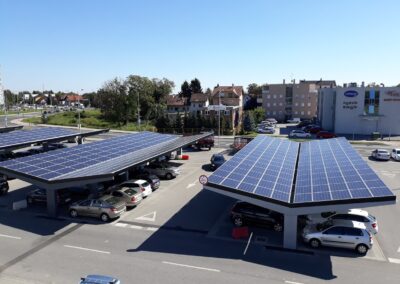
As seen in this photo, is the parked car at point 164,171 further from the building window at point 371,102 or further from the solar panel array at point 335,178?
the building window at point 371,102

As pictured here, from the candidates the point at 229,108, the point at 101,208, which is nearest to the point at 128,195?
the point at 101,208

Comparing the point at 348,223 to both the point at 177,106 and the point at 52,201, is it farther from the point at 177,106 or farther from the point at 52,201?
the point at 177,106

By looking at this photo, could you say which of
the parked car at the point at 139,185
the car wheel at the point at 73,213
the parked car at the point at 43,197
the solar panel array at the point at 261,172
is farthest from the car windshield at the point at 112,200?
the solar panel array at the point at 261,172

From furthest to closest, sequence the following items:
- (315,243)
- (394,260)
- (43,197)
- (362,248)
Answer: (43,197) → (315,243) → (362,248) → (394,260)

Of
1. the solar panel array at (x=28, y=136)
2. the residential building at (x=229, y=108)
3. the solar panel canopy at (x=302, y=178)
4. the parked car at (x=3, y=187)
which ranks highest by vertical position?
the residential building at (x=229, y=108)

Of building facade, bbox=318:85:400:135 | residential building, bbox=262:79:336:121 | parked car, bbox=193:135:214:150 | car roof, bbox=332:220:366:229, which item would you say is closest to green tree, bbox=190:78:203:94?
residential building, bbox=262:79:336:121

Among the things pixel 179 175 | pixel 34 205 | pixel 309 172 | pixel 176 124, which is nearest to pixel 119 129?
pixel 176 124

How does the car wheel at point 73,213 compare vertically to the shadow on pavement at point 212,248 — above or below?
above
